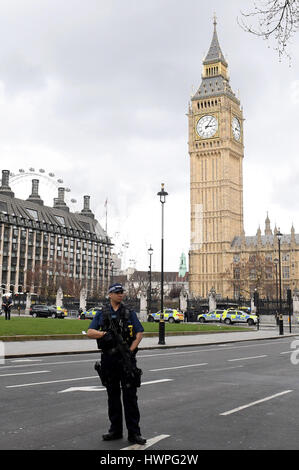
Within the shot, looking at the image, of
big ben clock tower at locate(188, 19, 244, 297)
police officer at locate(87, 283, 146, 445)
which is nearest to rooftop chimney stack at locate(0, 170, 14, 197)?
big ben clock tower at locate(188, 19, 244, 297)

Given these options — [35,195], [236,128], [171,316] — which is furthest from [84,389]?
[35,195]

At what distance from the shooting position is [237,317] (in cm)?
5097

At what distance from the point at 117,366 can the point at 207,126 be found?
12161cm

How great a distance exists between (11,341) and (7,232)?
9640 cm

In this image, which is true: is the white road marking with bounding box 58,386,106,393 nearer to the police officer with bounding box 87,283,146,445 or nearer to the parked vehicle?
the police officer with bounding box 87,283,146,445

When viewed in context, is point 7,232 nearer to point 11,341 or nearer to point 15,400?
point 11,341

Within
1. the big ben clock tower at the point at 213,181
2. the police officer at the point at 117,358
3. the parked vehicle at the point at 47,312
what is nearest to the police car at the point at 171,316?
the parked vehicle at the point at 47,312

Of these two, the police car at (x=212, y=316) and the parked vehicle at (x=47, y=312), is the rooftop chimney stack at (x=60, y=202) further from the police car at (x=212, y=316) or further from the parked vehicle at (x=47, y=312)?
the police car at (x=212, y=316)

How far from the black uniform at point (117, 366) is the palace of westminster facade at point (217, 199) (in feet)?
371

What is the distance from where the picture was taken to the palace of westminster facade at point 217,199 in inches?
4729

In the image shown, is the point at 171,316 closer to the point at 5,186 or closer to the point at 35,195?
the point at 5,186

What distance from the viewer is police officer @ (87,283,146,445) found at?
5.67 meters

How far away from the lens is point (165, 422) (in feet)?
22.1

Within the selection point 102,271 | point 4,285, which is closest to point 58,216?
point 102,271
